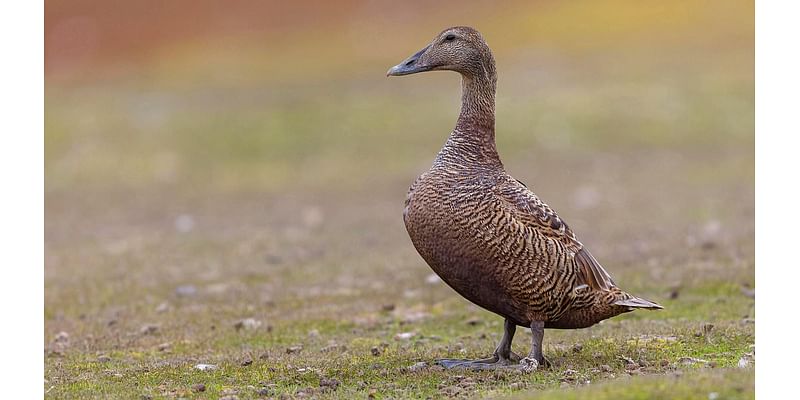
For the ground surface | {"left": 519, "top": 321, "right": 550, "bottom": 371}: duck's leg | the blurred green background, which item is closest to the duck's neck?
{"left": 519, "top": 321, "right": 550, "bottom": 371}: duck's leg

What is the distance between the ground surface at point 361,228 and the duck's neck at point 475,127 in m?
1.64

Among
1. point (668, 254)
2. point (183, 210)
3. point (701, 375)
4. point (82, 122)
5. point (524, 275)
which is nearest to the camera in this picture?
point (701, 375)

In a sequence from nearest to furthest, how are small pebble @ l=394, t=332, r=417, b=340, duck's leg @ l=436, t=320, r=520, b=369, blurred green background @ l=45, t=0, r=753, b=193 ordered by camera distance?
1. duck's leg @ l=436, t=320, r=520, b=369
2. small pebble @ l=394, t=332, r=417, b=340
3. blurred green background @ l=45, t=0, r=753, b=193

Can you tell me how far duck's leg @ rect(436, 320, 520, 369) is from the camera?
7941 millimetres

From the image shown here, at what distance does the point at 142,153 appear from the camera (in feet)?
81.1

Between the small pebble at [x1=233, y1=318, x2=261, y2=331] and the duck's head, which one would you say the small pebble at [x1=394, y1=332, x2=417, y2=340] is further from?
the duck's head

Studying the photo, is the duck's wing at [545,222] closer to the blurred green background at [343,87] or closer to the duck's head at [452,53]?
the duck's head at [452,53]

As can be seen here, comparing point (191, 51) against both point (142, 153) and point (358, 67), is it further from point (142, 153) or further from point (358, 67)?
point (142, 153)

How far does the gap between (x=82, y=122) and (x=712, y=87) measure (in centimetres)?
1644

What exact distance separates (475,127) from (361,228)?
9.73m

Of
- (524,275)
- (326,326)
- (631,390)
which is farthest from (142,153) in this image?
(631,390)

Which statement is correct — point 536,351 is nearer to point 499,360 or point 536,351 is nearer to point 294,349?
point 499,360

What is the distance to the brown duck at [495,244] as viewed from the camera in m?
7.56

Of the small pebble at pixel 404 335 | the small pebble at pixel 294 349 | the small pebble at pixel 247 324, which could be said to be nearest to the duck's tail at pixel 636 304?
the small pebble at pixel 404 335
